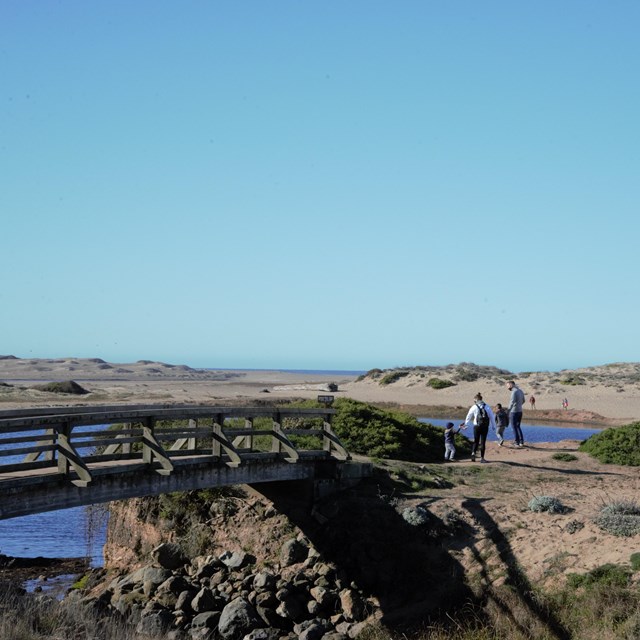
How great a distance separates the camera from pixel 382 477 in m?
21.5

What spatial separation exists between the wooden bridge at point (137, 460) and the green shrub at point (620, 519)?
5.60m

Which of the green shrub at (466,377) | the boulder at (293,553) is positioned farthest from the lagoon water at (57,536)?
the green shrub at (466,377)

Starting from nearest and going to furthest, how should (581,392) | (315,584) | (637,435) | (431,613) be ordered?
(431,613) < (315,584) < (637,435) < (581,392)

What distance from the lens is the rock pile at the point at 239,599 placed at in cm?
1658

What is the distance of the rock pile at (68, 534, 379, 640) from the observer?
16.6 metres

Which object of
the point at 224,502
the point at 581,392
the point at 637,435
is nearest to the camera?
the point at 224,502

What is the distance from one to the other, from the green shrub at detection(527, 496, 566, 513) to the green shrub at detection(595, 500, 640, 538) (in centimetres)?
86

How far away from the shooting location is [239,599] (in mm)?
17203

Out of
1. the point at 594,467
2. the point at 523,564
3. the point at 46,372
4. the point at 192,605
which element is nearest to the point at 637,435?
the point at 594,467

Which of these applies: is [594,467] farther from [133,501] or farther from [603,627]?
[133,501]

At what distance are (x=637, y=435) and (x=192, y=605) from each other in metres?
16.0

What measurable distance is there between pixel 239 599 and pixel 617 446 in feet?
47.7

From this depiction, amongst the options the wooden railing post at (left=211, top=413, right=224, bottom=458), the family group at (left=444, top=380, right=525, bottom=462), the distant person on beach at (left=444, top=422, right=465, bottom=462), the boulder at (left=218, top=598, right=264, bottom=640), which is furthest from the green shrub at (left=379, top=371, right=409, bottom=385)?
the boulder at (left=218, top=598, right=264, bottom=640)

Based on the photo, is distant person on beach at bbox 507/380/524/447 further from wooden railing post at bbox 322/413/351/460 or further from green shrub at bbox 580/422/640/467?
wooden railing post at bbox 322/413/351/460
